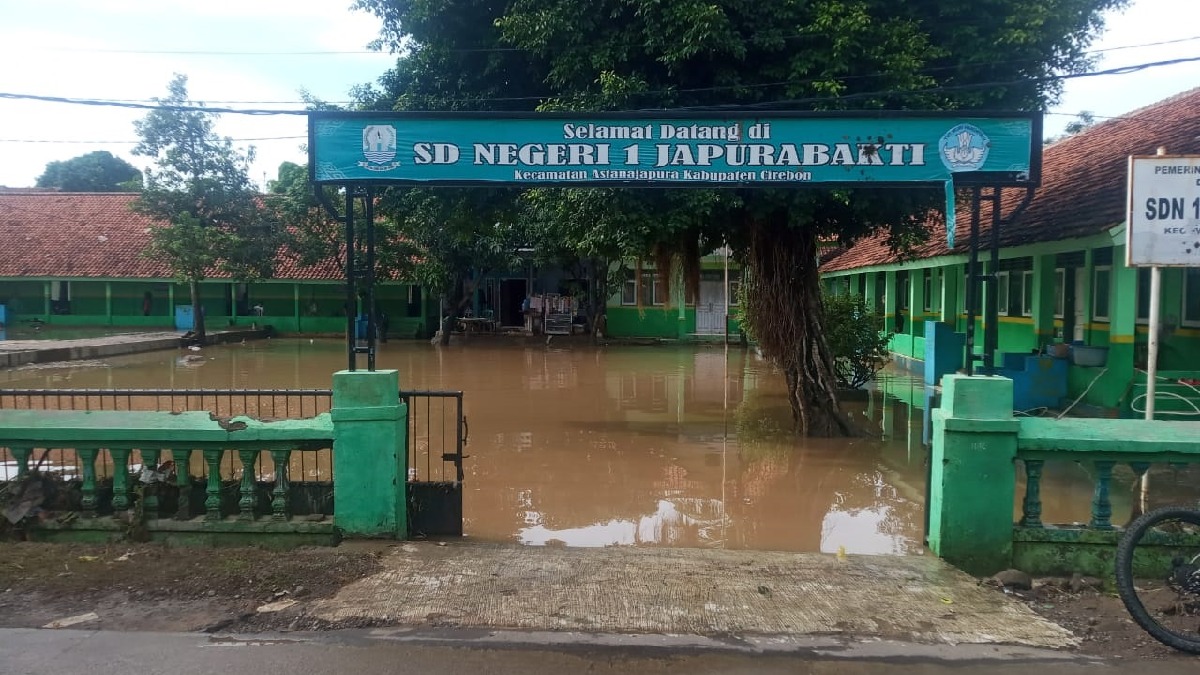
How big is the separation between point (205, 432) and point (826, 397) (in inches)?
316

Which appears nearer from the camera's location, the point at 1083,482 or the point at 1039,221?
the point at 1083,482

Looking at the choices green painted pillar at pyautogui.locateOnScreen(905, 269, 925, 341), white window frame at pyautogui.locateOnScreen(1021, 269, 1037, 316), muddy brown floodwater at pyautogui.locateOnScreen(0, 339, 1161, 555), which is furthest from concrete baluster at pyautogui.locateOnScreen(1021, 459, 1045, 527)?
green painted pillar at pyautogui.locateOnScreen(905, 269, 925, 341)

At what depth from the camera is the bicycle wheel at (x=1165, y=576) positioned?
152 inches

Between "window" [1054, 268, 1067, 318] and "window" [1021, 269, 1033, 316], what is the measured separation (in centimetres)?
50

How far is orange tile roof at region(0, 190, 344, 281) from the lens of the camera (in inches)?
1189

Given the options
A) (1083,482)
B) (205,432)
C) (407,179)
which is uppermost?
(407,179)

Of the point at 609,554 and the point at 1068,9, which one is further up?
the point at 1068,9

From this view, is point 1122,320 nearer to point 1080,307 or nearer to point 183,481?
point 1080,307

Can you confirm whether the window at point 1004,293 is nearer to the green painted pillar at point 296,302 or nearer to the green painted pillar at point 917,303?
the green painted pillar at point 917,303

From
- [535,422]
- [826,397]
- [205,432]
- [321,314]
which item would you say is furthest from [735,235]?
[321,314]

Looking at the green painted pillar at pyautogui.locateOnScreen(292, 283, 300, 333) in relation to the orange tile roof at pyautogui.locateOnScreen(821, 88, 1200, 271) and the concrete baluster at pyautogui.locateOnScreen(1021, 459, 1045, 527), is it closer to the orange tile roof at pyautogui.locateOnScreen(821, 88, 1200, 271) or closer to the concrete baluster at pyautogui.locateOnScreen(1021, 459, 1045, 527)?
the orange tile roof at pyautogui.locateOnScreen(821, 88, 1200, 271)

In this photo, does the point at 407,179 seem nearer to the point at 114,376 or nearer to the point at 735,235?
the point at 735,235

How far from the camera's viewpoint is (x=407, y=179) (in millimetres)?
5742

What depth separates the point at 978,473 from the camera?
15.9 feet
